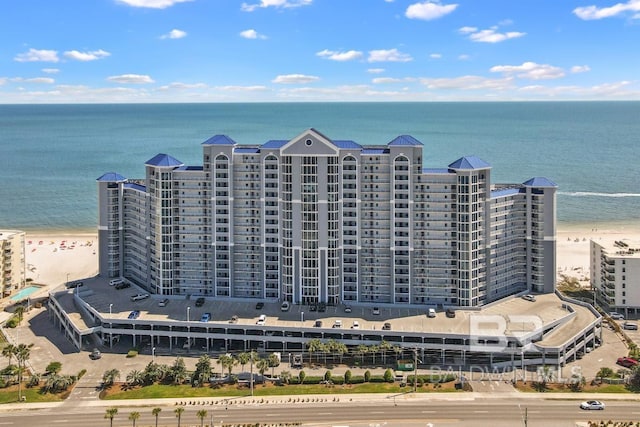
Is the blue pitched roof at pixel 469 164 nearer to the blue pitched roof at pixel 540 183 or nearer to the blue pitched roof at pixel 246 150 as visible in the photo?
the blue pitched roof at pixel 540 183

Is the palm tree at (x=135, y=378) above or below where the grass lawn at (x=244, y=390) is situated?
above

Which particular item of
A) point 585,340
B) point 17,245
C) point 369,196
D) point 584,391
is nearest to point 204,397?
point 369,196

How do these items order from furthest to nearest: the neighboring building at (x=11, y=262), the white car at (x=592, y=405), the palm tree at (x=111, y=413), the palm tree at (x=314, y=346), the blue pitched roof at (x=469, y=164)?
the neighboring building at (x=11, y=262) < the blue pitched roof at (x=469, y=164) < the palm tree at (x=314, y=346) < the white car at (x=592, y=405) < the palm tree at (x=111, y=413)

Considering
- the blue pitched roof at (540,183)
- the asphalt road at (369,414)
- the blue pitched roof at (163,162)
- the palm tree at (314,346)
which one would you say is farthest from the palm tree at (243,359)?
the blue pitched roof at (540,183)

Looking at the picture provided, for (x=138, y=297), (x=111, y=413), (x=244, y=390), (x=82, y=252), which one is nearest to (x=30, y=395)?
(x=111, y=413)

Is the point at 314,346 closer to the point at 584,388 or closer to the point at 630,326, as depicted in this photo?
the point at 584,388

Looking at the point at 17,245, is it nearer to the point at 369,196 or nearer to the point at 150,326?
the point at 150,326
